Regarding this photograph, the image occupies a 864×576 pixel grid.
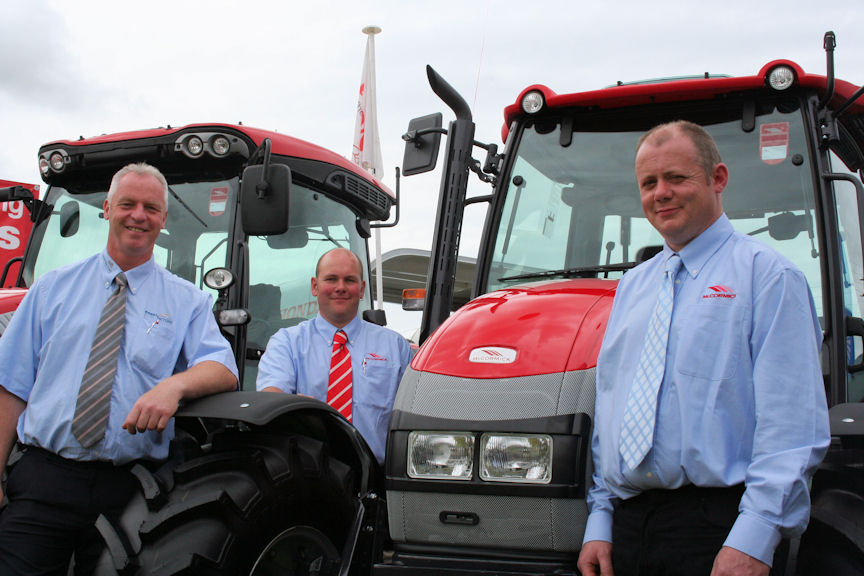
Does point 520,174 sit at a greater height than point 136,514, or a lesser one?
greater

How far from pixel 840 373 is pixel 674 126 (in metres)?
1.23

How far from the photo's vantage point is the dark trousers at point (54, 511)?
2318 mm

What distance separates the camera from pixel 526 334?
8.11 ft

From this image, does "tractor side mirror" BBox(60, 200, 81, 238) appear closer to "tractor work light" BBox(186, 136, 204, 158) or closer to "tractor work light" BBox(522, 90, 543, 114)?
"tractor work light" BBox(186, 136, 204, 158)

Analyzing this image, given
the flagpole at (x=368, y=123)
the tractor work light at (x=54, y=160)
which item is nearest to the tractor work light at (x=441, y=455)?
the tractor work light at (x=54, y=160)

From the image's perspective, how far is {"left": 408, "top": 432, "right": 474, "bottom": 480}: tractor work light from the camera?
7.59 feet

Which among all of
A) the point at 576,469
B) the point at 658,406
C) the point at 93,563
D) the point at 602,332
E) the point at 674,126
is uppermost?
the point at 674,126

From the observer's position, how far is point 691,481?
1929 millimetres

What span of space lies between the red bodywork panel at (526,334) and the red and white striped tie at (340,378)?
0.74m

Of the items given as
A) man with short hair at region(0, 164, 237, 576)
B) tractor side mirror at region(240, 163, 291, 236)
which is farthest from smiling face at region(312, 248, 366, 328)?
man with short hair at region(0, 164, 237, 576)

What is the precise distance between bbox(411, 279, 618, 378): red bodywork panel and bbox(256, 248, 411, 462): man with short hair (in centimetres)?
73

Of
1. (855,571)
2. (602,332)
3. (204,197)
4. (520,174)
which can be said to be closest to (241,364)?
(204,197)

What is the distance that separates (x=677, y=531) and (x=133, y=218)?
191 cm

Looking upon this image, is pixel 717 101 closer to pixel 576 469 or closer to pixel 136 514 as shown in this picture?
pixel 576 469
